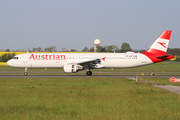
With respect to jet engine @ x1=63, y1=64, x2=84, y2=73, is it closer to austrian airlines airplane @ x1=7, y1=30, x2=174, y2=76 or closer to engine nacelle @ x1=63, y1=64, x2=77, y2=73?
engine nacelle @ x1=63, y1=64, x2=77, y2=73

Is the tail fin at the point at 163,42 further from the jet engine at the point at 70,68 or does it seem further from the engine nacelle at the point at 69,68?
the engine nacelle at the point at 69,68

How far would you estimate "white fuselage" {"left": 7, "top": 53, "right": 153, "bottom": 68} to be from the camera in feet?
129

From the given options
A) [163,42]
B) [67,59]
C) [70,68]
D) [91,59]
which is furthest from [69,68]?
[163,42]

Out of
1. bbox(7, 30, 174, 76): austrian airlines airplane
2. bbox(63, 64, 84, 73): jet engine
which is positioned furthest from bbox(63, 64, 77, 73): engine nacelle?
bbox(7, 30, 174, 76): austrian airlines airplane

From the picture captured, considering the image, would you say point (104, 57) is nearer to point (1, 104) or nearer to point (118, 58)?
point (118, 58)

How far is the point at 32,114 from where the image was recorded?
1061 centimetres

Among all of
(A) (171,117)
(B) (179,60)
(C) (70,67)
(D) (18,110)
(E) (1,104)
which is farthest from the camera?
(B) (179,60)

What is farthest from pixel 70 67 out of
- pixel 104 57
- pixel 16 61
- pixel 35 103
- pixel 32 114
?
pixel 32 114

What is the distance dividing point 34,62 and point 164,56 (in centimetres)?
2270

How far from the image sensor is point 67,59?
39.6 metres

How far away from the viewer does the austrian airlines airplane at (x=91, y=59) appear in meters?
39.2

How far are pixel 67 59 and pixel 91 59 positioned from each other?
424cm

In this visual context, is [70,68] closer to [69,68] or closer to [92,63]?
[69,68]

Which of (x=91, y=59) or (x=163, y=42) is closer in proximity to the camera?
(x=91, y=59)
